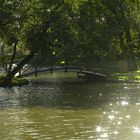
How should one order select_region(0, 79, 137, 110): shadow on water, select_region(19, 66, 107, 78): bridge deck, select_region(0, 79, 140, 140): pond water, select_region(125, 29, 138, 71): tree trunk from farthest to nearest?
select_region(125, 29, 138, 71): tree trunk
select_region(19, 66, 107, 78): bridge deck
select_region(0, 79, 137, 110): shadow on water
select_region(0, 79, 140, 140): pond water

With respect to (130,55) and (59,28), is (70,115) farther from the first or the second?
(130,55)

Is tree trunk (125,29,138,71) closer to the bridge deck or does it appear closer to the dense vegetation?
the bridge deck

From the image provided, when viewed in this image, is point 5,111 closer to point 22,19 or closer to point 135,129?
point 135,129

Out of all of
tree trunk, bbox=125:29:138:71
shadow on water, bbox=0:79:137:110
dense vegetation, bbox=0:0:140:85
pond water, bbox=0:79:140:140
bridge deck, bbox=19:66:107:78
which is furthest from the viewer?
tree trunk, bbox=125:29:138:71

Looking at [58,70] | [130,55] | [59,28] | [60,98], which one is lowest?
[60,98]

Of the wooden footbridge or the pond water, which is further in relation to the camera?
the wooden footbridge

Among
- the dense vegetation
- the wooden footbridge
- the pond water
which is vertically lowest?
the pond water

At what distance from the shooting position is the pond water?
2000 centimetres

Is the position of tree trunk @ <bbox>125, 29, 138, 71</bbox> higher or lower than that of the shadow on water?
higher

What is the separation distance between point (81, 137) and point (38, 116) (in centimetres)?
613

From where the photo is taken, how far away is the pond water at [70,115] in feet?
65.6

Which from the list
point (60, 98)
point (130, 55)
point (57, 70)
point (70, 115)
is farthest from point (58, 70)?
point (70, 115)

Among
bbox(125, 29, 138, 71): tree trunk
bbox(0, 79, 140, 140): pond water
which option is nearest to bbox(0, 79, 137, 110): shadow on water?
bbox(0, 79, 140, 140): pond water

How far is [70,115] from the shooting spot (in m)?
25.2
